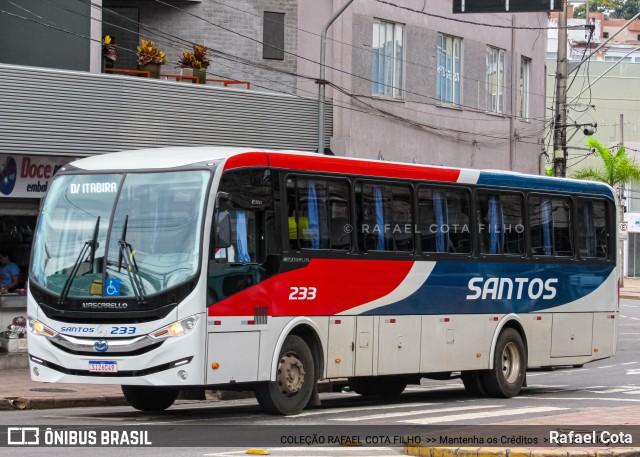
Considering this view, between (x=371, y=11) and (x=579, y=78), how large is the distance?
5154 cm

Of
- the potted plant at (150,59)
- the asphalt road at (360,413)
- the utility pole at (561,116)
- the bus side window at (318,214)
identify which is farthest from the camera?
the utility pole at (561,116)

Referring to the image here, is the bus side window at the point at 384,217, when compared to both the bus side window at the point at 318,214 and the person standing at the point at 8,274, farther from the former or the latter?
the person standing at the point at 8,274

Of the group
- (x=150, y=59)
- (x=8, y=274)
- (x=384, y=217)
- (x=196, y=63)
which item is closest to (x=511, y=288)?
(x=384, y=217)

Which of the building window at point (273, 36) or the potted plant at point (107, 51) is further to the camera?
the building window at point (273, 36)

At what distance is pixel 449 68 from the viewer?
37.5 meters

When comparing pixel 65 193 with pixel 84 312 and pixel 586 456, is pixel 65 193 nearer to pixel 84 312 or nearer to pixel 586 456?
pixel 84 312

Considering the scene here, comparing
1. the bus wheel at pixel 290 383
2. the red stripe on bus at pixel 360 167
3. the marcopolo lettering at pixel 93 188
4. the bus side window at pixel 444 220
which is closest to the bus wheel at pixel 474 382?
the bus side window at pixel 444 220

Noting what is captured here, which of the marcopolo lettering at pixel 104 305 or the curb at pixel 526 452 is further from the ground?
the marcopolo lettering at pixel 104 305

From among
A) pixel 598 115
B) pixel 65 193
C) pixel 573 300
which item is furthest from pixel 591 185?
pixel 598 115

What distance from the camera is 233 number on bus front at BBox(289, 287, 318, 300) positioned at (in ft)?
52.3

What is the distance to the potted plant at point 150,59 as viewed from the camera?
2769cm

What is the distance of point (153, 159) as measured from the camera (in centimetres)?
1534

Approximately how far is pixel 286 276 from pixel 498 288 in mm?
4899

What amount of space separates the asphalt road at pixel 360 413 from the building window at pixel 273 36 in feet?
37.2
